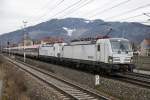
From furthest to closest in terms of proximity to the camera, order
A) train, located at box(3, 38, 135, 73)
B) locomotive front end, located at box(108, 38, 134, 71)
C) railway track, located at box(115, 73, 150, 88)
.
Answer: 1. train, located at box(3, 38, 135, 73)
2. locomotive front end, located at box(108, 38, 134, 71)
3. railway track, located at box(115, 73, 150, 88)

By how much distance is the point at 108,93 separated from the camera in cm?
1892

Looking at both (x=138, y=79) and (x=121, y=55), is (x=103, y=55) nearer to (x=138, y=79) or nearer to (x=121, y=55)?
(x=121, y=55)

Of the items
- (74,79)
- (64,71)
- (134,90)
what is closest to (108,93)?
(134,90)

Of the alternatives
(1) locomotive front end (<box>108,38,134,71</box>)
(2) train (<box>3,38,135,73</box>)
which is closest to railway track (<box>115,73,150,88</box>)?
(2) train (<box>3,38,135,73</box>)

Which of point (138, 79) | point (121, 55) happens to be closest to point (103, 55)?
point (121, 55)

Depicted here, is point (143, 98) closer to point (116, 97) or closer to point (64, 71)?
point (116, 97)

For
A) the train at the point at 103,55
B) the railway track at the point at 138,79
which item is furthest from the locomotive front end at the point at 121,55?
the railway track at the point at 138,79

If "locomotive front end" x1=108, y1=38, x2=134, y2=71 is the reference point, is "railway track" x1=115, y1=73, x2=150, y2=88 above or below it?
below

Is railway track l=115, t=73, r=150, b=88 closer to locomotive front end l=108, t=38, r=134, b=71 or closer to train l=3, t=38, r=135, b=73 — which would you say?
train l=3, t=38, r=135, b=73

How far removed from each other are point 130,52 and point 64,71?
346 inches

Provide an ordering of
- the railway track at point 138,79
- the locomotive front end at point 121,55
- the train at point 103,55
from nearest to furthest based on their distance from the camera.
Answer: the railway track at point 138,79 < the locomotive front end at point 121,55 < the train at point 103,55

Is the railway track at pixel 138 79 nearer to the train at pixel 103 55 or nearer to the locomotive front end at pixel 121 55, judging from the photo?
the train at pixel 103 55

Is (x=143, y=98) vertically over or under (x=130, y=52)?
under

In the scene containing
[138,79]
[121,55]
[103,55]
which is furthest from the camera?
[103,55]
